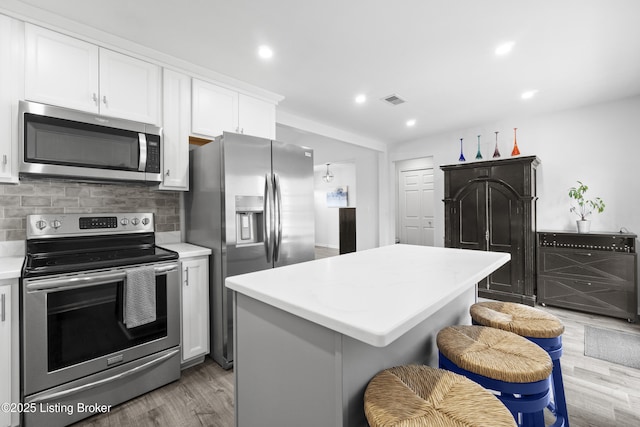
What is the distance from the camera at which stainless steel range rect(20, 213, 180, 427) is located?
1.59 m

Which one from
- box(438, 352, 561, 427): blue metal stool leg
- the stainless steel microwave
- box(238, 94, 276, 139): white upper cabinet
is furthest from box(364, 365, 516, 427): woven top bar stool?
box(238, 94, 276, 139): white upper cabinet

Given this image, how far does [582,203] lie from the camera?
3812 millimetres

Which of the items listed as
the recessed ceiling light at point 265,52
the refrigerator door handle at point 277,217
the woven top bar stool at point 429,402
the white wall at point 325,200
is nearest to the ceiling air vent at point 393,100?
the recessed ceiling light at point 265,52

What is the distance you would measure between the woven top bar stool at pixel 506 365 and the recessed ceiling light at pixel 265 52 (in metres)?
2.38

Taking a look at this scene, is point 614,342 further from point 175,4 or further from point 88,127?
point 88,127

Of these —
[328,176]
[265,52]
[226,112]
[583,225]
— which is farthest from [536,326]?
A: [328,176]

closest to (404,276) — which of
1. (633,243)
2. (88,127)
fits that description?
(88,127)

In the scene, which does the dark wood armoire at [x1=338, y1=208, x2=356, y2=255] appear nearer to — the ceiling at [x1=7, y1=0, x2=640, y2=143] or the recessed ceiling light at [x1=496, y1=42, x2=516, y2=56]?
the ceiling at [x1=7, y1=0, x2=640, y2=143]

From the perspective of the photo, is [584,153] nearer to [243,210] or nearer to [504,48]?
[504,48]

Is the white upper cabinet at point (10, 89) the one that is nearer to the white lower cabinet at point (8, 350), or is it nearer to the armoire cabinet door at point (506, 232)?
the white lower cabinet at point (8, 350)

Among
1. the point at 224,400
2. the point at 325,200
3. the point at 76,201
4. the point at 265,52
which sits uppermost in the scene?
the point at 265,52

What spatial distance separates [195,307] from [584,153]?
5.00 metres

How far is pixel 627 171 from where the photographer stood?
141 inches

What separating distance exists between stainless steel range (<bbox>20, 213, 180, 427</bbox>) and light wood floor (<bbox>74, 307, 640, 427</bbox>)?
0.12 m
